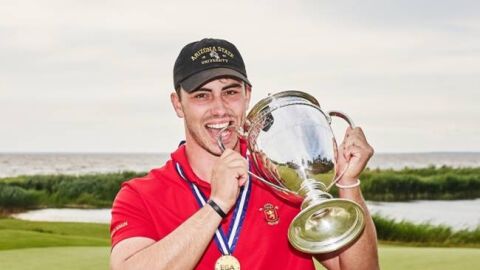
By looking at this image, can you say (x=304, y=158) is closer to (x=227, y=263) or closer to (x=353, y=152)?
(x=353, y=152)

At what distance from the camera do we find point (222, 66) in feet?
8.71

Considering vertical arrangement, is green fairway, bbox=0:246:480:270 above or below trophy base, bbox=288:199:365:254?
below

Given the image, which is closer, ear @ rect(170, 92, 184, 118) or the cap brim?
the cap brim

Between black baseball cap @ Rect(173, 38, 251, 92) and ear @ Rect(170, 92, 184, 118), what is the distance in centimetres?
6

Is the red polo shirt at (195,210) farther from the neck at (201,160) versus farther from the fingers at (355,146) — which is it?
the fingers at (355,146)

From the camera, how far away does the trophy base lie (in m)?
2.42

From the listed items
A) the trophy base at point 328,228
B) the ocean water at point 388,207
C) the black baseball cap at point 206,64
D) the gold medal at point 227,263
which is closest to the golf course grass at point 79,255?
the gold medal at point 227,263

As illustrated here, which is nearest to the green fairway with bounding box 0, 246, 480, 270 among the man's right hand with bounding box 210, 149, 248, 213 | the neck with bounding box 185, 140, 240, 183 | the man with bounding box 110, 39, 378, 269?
the man with bounding box 110, 39, 378, 269

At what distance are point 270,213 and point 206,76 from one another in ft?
2.05

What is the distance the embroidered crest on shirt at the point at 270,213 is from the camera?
283 centimetres

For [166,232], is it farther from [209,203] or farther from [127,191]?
[209,203]

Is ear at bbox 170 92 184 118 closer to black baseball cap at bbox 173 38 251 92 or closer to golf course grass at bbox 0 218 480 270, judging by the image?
black baseball cap at bbox 173 38 251 92

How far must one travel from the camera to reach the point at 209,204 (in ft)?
7.89

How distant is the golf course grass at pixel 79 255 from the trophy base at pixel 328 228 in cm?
374
